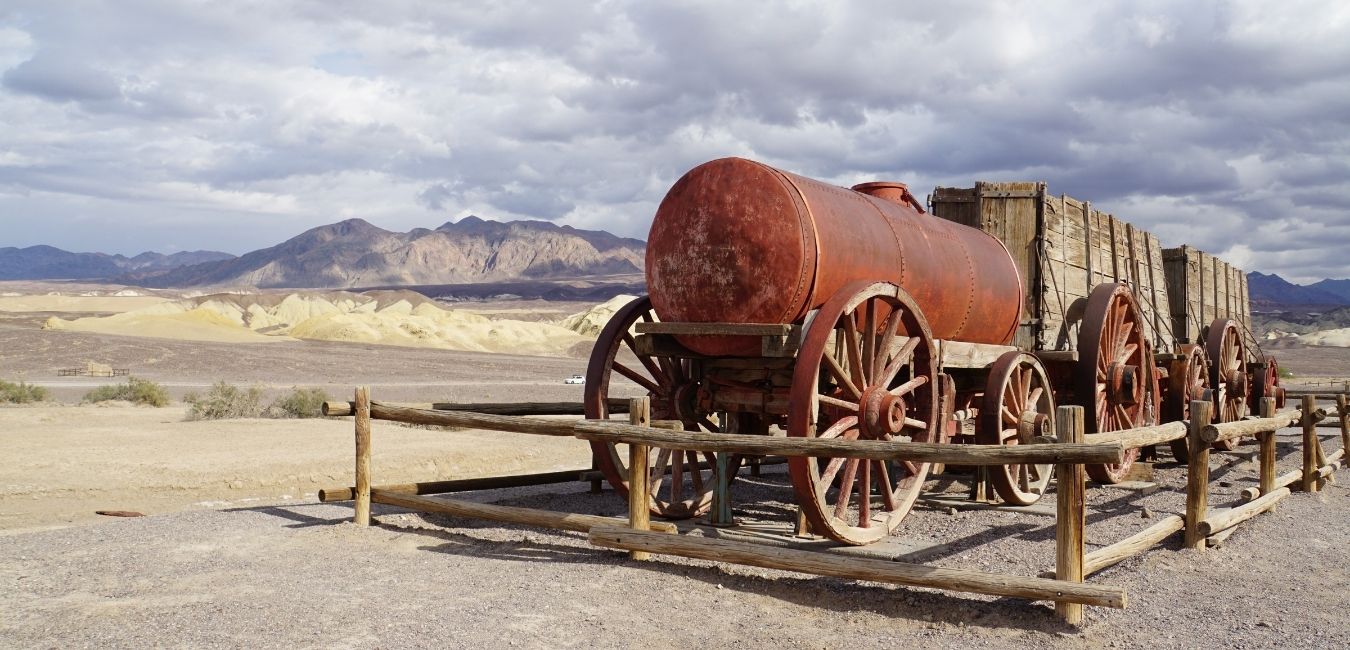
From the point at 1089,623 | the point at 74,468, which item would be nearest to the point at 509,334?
the point at 74,468

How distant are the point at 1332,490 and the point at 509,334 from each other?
48716mm

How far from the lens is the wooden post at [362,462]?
25.7 ft

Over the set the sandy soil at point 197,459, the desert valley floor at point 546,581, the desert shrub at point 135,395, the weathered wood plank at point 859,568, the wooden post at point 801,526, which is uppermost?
the weathered wood plank at point 859,568

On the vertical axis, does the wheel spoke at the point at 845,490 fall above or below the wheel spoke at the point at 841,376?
below

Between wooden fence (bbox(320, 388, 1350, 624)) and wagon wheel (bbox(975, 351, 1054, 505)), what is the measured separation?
1.39m

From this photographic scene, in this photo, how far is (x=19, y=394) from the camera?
20.4m

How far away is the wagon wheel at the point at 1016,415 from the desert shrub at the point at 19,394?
1980cm

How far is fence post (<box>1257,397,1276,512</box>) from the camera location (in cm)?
866

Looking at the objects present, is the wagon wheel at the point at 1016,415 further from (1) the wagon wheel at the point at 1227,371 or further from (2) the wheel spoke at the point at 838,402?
(1) the wagon wheel at the point at 1227,371

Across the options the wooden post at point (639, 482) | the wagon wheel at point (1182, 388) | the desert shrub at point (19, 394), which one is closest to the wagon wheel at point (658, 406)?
the wooden post at point (639, 482)

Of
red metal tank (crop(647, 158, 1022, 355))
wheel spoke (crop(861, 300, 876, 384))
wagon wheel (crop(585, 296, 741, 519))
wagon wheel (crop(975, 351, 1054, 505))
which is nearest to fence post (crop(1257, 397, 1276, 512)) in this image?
wagon wheel (crop(975, 351, 1054, 505))

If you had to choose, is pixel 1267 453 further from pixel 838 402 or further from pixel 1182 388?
pixel 838 402

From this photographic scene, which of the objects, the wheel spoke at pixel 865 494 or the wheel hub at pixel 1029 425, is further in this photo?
the wheel hub at pixel 1029 425

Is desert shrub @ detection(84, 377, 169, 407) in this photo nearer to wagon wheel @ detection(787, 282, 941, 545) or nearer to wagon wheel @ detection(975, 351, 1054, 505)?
wagon wheel @ detection(787, 282, 941, 545)
